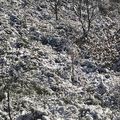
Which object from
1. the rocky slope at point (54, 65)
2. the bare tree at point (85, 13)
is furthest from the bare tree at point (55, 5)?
the bare tree at point (85, 13)

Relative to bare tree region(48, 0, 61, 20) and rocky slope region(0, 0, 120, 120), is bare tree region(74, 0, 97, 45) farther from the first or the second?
bare tree region(48, 0, 61, 20)

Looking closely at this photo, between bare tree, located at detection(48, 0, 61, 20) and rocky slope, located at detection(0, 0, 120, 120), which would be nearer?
rocky slope, located at detection(0, 0, 120, 120)

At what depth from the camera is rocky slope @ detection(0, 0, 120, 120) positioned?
58.6 feet

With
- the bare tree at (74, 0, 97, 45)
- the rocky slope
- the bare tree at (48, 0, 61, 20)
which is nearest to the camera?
the rocky slope

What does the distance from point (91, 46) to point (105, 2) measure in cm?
722

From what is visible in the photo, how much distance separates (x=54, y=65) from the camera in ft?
69.2

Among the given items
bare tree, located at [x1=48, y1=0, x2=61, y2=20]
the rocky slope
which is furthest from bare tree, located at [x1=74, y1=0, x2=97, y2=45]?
bare tree, located at [x1=48, y1=0, x2=61, y2=20]

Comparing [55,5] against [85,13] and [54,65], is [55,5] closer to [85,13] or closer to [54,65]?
[85,13]

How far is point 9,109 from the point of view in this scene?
1664 cm

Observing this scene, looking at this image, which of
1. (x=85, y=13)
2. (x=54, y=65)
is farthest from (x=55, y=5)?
(x=54, y=65)

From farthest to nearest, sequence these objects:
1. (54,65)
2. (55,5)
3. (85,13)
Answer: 1. (85,13)
2. (55,5)
3. (54,65)

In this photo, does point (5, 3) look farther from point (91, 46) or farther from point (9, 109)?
point (9, 109)

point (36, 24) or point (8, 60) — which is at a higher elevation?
point (36, 24)

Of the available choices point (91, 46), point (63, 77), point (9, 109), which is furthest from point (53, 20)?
point (9, 109)
